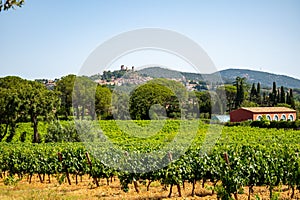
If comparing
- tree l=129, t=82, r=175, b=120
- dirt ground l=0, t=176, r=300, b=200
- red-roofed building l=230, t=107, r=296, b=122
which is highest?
A: tree l=129, t=82, r=175, b=120

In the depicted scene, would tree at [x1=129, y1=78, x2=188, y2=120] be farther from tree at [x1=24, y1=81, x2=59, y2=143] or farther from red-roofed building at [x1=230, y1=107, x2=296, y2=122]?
red-roofed building at [x1=230, y1=107, x2=296, y2=122]

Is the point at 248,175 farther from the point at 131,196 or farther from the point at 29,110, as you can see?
the point at 29,110

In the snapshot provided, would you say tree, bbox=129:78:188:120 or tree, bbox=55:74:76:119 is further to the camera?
tree, bbox=55:74:76:119

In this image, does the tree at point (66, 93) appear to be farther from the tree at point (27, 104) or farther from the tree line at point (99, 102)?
the tree at point (27, 104)

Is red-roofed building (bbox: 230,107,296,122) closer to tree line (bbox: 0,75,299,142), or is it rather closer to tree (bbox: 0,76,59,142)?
tree line (bbox: 0,75,299,142)

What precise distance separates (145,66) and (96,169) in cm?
433

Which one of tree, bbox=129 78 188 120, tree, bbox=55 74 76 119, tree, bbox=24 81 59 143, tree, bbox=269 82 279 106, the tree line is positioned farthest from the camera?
tree, bbox=269 82 279 106

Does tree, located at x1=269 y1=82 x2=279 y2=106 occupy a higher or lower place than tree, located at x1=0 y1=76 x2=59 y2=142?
higher

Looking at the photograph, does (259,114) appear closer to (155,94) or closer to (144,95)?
(144,95)

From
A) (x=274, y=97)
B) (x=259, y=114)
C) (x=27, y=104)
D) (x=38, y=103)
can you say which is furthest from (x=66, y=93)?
(x=274, y=97)

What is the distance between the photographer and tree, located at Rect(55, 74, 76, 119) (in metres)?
60.7

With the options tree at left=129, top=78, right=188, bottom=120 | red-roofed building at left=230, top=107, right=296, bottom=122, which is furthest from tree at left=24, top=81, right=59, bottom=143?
red-roofed building at left=230, top=107, right=296, bottom=122

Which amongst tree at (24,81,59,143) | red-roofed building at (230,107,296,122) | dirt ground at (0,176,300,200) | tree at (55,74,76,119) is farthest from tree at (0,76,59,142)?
red-roofed building at (230,107,296,122)

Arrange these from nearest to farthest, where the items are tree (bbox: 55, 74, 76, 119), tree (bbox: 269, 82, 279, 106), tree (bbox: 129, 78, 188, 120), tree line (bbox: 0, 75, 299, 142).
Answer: tree (bbox: 129, 78, 188, 120)
tree line (bbox: 0, 75, 299, 142)
tree (bbox: 55, 74, 76, 119)
tree (bbox: 269, 82, 279, 106)
